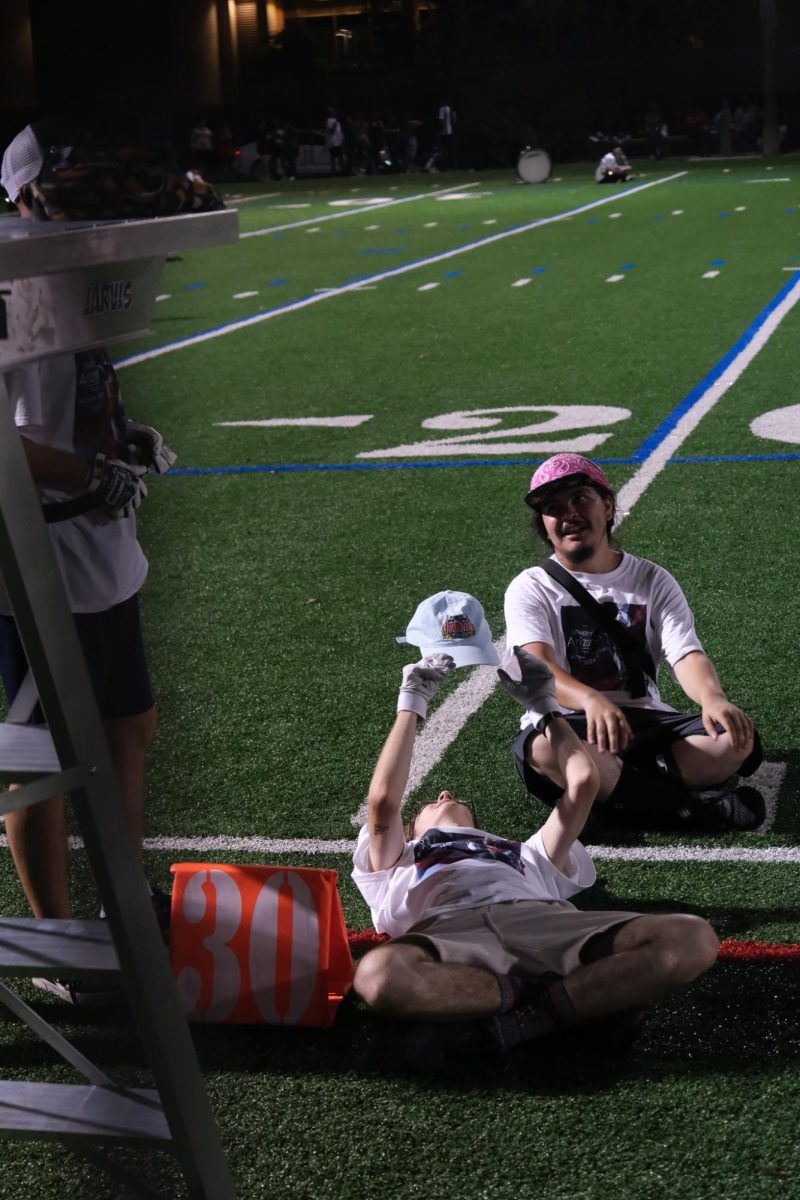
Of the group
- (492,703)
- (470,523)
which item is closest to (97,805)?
(492,703)

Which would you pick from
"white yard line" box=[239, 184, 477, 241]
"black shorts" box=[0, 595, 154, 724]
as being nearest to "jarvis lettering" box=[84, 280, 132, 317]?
"black shorts" box=[0, 595, 154, 724]

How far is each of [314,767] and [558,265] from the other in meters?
16.4

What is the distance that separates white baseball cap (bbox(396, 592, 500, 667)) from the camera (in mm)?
3877

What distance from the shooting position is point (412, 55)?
46.3 metres

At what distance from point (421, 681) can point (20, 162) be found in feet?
4.82

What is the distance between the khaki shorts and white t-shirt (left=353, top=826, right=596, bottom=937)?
48 millimetres

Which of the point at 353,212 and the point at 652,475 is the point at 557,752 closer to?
the point at 652,475

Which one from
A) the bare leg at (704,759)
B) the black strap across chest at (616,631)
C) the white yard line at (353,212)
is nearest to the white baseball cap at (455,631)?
the black strap across chest at (616,631)

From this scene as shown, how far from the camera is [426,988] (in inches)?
136

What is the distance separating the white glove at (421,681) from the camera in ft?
12.8

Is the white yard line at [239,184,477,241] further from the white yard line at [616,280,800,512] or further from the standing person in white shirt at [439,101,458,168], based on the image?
the white yard line at [616,280,800,512]

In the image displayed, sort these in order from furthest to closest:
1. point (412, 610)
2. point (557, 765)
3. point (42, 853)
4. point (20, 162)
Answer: point (412, 610)
point (557, 765)
point (42, 853)
point (20, 162)

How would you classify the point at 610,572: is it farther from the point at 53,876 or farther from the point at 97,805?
the point at 97,805

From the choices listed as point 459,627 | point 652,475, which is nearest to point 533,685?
point 459,627
